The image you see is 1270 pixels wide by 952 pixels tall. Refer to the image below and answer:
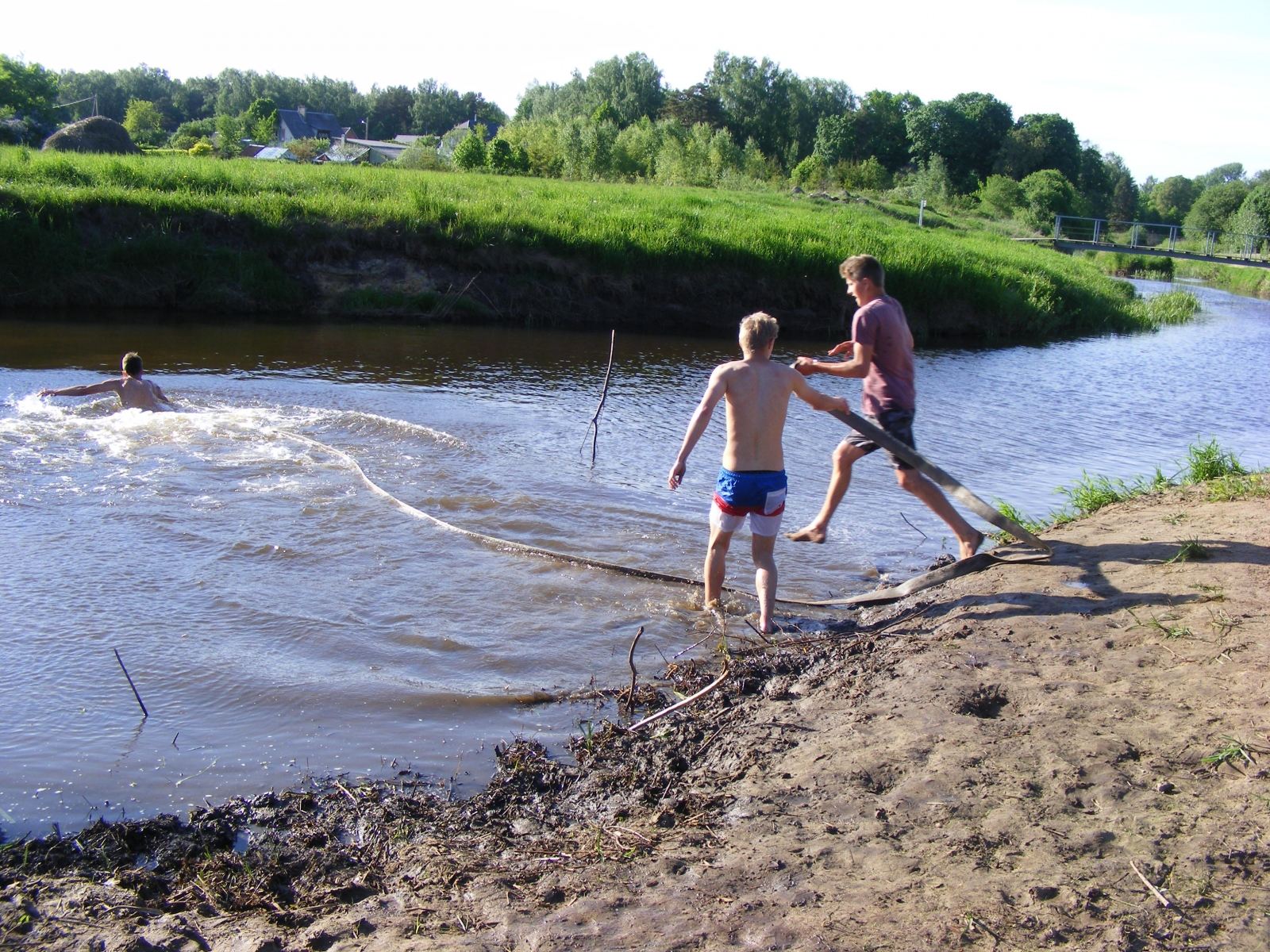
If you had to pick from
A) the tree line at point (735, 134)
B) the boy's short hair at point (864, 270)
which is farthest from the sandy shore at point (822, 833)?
the tree line at point (735, 134)

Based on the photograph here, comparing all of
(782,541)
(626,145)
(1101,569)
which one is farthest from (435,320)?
(626,145)

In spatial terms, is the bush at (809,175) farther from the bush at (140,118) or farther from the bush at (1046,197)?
the bush at (140,118)

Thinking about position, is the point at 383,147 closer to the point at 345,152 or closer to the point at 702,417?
the point at 345,152

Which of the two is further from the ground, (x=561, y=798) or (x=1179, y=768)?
(x=1179, y=768)

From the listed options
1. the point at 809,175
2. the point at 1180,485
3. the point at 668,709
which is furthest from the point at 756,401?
the point at 809,175

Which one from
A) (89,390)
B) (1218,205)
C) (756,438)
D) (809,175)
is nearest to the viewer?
(756,438)

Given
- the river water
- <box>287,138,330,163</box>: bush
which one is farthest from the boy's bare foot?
<box>287,138,330,163</box>: bush

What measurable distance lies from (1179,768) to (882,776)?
1.16 meters

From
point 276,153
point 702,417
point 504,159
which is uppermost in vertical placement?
point 276,153

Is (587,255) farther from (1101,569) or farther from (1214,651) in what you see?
(1214,651)

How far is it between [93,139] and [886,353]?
35.6 metres

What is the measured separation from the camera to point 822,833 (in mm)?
3596

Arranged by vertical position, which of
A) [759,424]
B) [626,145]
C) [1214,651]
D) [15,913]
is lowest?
[15,913]

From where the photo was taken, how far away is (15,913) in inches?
131
